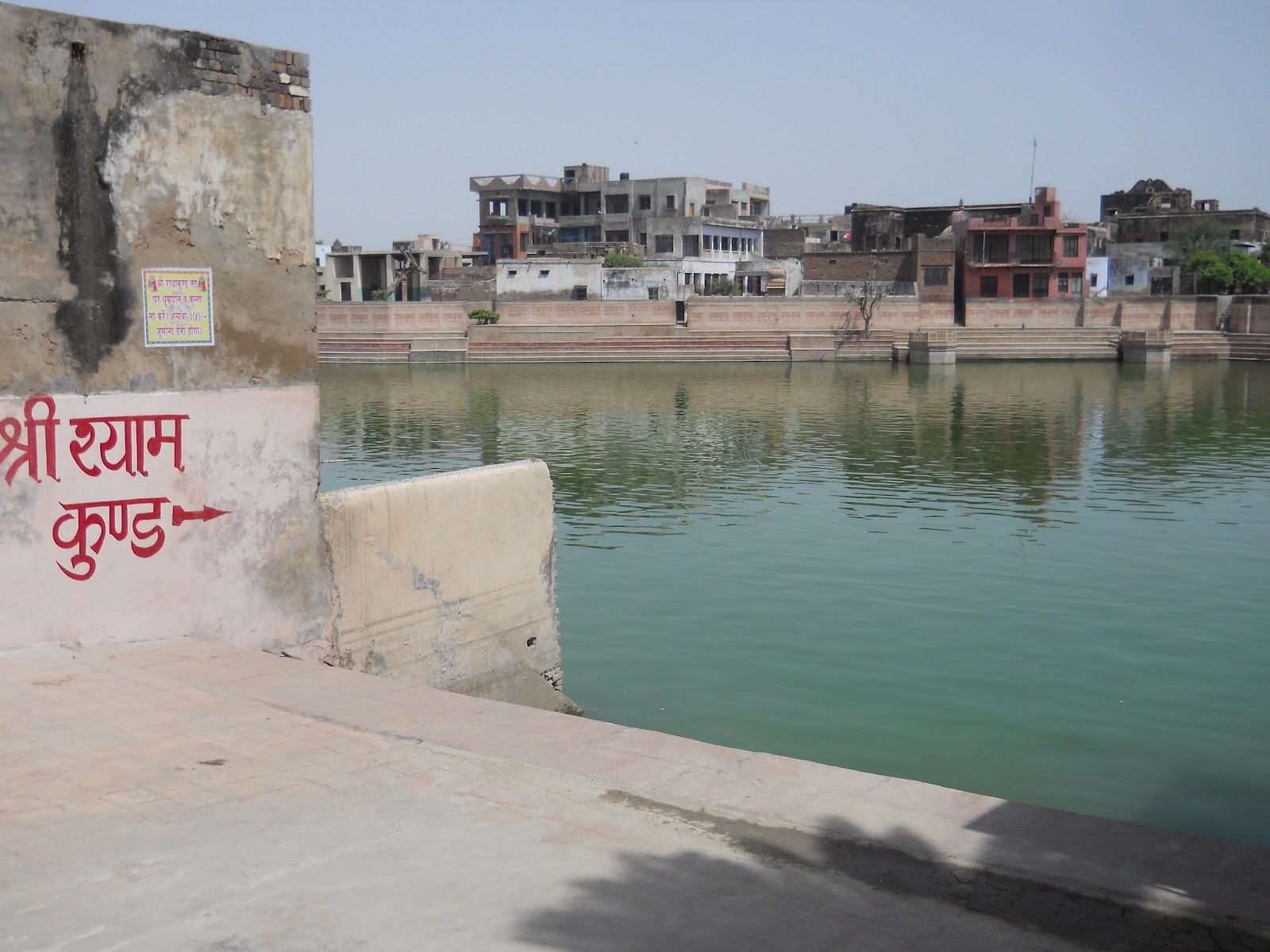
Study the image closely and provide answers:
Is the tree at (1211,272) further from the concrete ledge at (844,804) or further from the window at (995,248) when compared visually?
the concrete ledge at (844,804)

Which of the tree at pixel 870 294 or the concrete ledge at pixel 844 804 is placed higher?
the tree at pixel 870 294

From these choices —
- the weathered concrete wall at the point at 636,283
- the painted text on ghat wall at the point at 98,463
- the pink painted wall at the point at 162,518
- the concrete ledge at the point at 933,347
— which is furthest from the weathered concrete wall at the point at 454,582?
the weathered concrete wall at the point at 636,283

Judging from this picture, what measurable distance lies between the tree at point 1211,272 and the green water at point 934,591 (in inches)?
1287

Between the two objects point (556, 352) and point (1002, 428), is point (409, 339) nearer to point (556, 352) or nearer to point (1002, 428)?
point (556, 352)

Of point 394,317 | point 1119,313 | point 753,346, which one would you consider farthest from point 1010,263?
point 394,317

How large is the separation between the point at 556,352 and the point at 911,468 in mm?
30537

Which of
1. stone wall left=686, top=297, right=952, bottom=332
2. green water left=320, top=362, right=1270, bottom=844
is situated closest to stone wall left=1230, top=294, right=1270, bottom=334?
stone wall left=686, top=297, right=952, bottom=332

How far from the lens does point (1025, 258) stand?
181ft

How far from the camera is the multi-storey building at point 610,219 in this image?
67.2 meters

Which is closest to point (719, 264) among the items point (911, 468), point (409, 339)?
point (409, 339)

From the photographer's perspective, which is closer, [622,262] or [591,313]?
[591,313]

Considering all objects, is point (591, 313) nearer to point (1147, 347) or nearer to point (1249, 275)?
point (1147, 347)

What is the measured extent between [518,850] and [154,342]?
138 inches

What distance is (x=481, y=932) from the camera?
341cm
